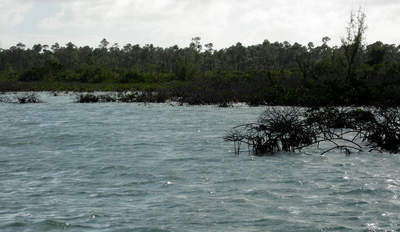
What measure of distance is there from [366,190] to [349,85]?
2637 cm

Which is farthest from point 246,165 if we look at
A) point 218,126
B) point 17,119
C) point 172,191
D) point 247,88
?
point 247,88

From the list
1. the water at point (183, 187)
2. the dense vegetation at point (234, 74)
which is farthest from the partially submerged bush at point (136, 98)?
the water at point (183, 187)

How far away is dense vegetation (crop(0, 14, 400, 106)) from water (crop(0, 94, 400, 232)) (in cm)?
1701

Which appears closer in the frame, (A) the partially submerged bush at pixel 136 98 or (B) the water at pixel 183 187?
(B) the water at pixel 183 187

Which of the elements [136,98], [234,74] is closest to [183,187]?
[136,98]

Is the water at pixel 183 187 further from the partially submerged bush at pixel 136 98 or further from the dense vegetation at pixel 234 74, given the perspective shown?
the partially submerged bush at pixel 136 98

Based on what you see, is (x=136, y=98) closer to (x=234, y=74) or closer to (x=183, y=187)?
(x=234, y=74)

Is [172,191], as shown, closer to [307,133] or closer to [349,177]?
[349,177]

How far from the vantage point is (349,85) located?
3888cm

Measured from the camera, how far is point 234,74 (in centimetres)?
7638

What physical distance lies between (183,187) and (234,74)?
206 feet

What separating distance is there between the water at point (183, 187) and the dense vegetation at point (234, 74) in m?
17.0

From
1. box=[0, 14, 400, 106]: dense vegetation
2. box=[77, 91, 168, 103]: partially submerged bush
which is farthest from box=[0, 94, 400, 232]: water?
box=[77, 91, 168, 103]: partially submerged bush

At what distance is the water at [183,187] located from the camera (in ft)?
35.8
